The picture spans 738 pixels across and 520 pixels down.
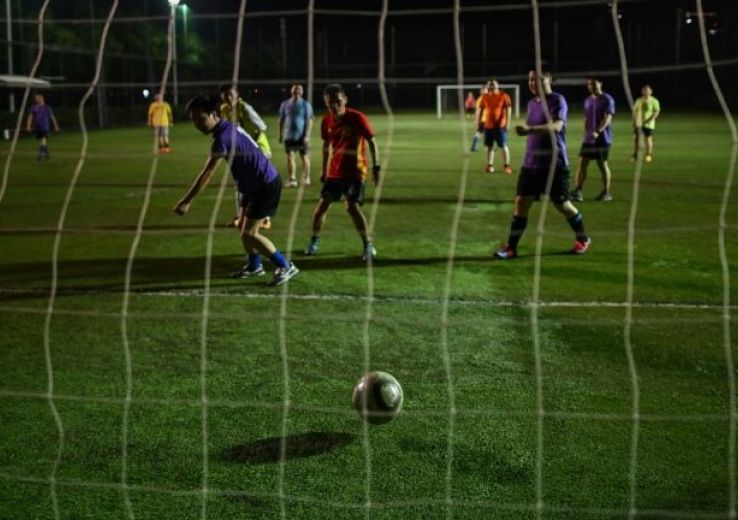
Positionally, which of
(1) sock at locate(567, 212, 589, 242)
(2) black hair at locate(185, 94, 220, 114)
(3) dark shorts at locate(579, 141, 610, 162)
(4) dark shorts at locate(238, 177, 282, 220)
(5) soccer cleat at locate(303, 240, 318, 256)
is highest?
(2) black hair at locate(185, 94, 220, 114)

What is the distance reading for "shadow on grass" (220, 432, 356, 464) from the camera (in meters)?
4.40

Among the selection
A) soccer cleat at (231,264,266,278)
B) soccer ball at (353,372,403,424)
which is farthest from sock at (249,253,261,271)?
soccer ball at (353,372,403,424)

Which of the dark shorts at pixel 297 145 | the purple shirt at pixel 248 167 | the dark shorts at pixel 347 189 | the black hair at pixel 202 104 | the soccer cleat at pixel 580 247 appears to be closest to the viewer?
the black hair at pixel 202 104

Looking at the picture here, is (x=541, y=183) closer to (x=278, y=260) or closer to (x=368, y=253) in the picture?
(x=368, y=253)

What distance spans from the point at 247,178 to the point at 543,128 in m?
2.84

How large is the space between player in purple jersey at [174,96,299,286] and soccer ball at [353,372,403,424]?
10.1ft

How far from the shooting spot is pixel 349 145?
30.1 ft

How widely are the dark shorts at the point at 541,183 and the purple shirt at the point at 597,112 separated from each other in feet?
14.7

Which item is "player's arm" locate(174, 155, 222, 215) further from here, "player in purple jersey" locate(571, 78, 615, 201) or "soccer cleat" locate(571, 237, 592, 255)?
"player in purple jersey" locate(571, 78, 615, 201)

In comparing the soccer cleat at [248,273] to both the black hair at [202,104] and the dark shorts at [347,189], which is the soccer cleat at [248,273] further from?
the black hair at [202,104]

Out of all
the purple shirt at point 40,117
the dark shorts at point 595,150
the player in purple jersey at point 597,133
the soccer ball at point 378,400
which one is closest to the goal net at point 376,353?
the soccer ball at point 378,400

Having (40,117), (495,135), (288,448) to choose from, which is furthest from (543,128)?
(40,117)

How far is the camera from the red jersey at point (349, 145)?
909 centimetres

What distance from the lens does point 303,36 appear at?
5759 cm
